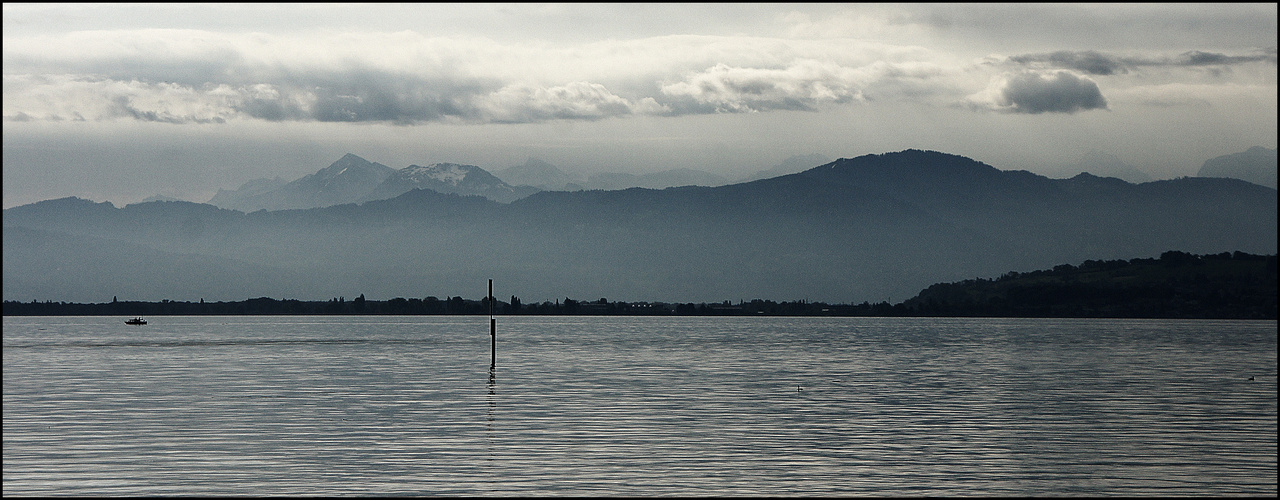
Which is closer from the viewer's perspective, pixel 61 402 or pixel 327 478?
pixel 327 478

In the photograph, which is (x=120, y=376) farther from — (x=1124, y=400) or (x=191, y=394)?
(x=1124, y=400)

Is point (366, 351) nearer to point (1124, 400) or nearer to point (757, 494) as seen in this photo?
point (1124, 400)

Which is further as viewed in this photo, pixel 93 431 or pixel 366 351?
pixel 366 351

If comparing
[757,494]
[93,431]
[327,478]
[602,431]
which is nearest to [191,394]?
[93,431]

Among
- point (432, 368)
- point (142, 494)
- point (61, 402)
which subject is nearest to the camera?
point (142, 494)

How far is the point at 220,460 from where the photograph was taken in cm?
3788

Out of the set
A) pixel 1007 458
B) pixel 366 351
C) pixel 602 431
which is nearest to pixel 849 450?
pixel 1007 458

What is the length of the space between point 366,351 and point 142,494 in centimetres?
10822

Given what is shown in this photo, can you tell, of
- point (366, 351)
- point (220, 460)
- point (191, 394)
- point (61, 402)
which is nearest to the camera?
point (220, 460)

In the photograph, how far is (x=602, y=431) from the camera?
46156 mm

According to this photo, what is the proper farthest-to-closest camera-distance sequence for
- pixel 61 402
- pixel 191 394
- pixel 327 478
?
pixel 191 394 < pixel 61 402 < pixel 327 478

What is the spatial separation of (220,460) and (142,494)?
659cm

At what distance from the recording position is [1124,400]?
64.2 metres

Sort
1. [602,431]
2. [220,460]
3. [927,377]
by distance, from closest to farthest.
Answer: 1. [220,460]
2. [602,431]
3. [927,377]
